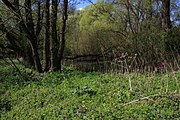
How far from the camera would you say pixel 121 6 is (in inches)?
995

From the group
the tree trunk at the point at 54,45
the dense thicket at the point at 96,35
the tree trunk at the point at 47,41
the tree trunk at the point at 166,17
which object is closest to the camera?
the dense thicket at the point at 96,35

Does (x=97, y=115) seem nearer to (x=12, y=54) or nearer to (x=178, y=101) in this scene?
(x=178, y=101)

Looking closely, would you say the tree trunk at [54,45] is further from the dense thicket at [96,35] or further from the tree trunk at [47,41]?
the tree trunk at [47,41]

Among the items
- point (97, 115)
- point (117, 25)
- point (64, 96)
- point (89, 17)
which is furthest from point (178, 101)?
point (89, 17)

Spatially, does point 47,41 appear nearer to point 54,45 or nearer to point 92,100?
point 54,45

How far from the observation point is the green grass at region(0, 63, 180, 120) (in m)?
5.92

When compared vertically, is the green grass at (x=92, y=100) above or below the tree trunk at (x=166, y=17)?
below

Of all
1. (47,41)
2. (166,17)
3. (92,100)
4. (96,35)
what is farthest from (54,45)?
(96,35)

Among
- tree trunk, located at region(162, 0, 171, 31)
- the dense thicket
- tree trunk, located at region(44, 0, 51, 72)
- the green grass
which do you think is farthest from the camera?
tree trunk, located at region(162, 0, 171, 31)

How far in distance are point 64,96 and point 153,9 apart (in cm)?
1558

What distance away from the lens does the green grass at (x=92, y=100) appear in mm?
5922

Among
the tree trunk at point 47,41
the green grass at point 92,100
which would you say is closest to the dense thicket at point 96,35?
the tree trunk at point 47,41

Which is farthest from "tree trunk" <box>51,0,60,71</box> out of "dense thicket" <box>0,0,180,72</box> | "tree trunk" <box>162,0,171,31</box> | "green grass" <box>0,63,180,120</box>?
"tree trunk" <box>162,0,171,31</box>

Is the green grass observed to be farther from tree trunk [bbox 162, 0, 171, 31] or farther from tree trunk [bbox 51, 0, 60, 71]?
tree trunk [bbox 162, 0, 171, 31]
